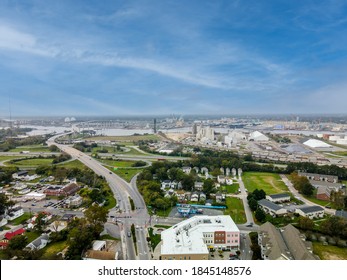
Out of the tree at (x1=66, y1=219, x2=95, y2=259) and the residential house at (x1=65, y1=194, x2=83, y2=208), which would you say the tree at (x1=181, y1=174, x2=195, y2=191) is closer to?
the residential house at (x1=65, y1=194, x2=83, y2=208)

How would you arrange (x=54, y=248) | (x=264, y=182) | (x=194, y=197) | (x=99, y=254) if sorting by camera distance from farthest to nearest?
(x=264, y=182) < (x=194, y=197) < (x=54, y=248) < (x=99, y=254)

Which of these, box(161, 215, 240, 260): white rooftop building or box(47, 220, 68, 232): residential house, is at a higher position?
box(161, 215, 240, 260): white rooftop building

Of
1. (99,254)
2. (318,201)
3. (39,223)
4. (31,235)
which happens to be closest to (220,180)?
(318,201)

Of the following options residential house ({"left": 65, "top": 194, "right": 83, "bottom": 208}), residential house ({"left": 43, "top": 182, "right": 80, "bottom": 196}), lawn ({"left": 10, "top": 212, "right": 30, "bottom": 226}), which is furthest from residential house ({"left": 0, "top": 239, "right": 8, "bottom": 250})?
residential house ({"left": 43, "top": 182, "right": 80, "bottom": 196})

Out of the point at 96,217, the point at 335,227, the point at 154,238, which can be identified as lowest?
the point at 154,238

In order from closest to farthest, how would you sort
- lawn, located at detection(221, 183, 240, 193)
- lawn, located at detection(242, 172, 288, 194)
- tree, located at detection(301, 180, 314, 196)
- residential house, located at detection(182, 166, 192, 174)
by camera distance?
tree, located at detection(301, 180, 314, 196) → lawn, located at detection(221, 183, 240, 193) → lawn, located at detection(242, 172, 288, 194) → residential house, located at detection(182, 166, 192, 174)

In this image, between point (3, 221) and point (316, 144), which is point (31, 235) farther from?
point (316, 144)

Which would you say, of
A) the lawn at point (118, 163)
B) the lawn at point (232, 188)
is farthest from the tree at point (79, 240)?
the lawn at point (118, 163)
